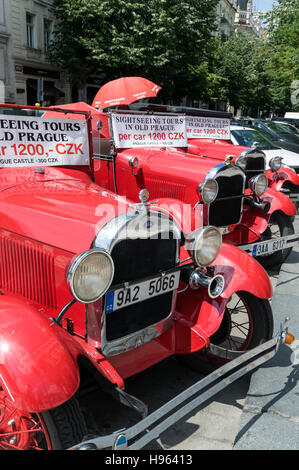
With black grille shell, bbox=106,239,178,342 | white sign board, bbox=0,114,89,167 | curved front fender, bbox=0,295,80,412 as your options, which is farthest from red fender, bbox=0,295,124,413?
white sign board, bbox=0,114,89,167

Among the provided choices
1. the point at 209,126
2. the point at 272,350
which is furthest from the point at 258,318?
the point at 209,126

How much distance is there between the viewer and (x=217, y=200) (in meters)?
4.73

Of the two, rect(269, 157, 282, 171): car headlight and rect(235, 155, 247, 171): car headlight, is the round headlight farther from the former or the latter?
rect(269, 157, 282, 171): car headlight

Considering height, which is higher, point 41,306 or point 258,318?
point 41,306

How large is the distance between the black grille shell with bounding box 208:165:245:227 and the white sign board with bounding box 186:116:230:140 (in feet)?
7.43

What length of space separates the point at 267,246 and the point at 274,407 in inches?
68.1

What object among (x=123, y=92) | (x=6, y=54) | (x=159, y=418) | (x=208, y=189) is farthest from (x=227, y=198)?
(x=6, y=54)

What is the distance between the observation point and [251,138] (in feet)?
31.2

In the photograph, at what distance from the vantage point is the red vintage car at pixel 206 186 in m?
4.67

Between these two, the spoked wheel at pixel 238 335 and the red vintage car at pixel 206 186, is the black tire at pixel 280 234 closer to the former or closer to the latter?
the red vintage car at pixel 206 186

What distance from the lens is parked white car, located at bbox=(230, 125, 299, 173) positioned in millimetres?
9101

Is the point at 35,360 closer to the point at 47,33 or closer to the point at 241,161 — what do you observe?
the point at 241,161
